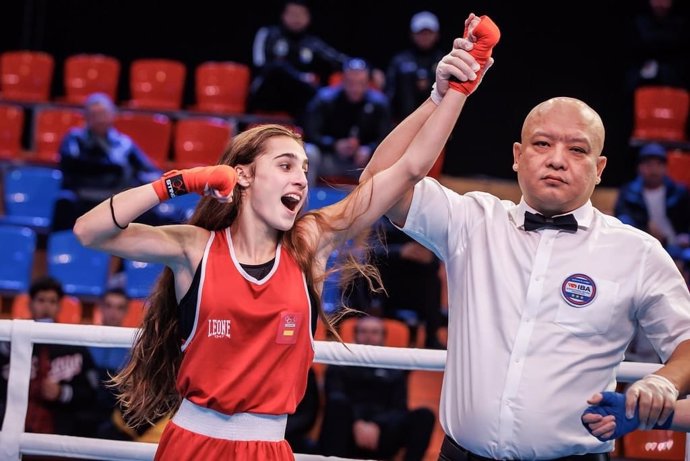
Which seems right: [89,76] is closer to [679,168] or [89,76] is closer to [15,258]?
[15,258]

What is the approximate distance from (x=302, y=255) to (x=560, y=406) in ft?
2.68

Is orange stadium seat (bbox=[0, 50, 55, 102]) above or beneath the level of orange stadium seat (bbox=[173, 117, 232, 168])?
above

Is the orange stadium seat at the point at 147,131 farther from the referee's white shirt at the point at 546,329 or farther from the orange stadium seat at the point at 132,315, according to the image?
the referee's white shirt at the point at 546,329

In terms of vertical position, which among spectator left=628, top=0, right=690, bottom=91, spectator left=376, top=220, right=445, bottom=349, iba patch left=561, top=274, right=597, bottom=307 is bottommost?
spectator left=376, top=220, right=445, bottom=349

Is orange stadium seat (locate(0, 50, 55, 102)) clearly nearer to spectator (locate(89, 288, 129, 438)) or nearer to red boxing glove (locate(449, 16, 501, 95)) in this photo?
spectator (locate(89, 288, 129, 438))

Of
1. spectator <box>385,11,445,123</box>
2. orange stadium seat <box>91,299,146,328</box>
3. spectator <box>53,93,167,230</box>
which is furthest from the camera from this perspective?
spectator <box>385,11,445,123</box>

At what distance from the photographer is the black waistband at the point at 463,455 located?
2.71 meters

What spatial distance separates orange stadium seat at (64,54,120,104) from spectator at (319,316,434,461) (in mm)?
5270

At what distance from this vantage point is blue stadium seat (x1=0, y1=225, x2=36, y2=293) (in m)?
7.41

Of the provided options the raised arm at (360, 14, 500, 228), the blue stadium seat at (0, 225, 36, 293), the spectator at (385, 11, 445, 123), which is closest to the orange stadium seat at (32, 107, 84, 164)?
the blue stadium seat at (0, 225, 36, 293)

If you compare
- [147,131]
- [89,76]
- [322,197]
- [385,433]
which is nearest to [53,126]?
[147,131]

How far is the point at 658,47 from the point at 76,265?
5.70m

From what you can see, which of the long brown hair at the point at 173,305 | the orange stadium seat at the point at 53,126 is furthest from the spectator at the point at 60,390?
the orange stadium seat at the point at 53,126

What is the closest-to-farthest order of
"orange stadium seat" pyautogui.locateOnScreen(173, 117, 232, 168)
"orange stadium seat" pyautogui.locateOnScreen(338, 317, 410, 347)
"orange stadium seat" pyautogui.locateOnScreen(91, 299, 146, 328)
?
"orange stadium seat" pyautogui.locateOnScreen(338, 317, 410, 347)
"orange stadium seat" pyautogui.locateOnScreen(91, 299, 146, 328)
"orange stadium seat" pyautogui.locateOnScreen(173, 117, 232, 168)
